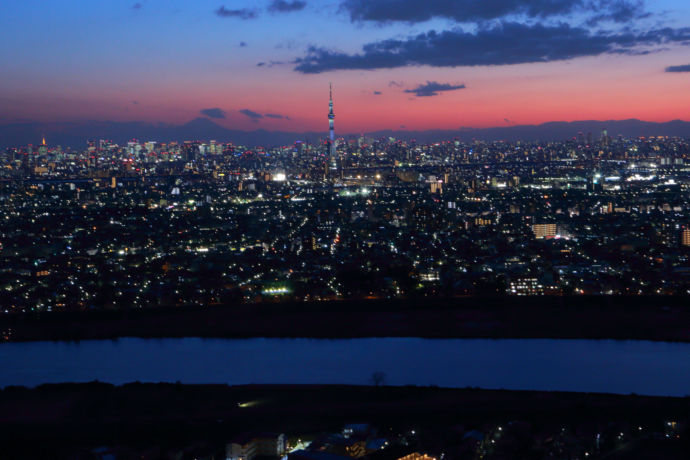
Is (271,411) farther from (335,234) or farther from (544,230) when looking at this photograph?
(544,230)

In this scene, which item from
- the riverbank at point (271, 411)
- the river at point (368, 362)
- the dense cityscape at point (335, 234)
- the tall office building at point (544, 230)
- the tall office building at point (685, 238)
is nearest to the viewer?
the riverbank at point (271, 411)

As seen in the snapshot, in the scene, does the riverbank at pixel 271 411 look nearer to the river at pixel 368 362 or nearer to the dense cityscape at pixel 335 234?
the river at pixel 368 362

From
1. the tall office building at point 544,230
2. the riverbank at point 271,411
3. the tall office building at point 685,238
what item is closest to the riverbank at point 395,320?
the riverbank at point 271,411

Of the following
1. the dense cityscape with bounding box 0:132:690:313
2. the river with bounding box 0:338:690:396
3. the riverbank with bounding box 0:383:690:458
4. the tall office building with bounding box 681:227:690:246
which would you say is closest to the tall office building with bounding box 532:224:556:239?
the dense cityscape with bounding box 0:132:690:313

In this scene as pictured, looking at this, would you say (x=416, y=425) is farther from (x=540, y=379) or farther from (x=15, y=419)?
(x=15, y=419)

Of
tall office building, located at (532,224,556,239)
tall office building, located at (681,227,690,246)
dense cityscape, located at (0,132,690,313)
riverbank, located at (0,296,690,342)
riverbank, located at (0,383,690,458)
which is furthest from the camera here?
tall office building, located at (532,224,556,239)

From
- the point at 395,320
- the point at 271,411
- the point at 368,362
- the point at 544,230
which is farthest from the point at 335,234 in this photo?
the point at 271,411

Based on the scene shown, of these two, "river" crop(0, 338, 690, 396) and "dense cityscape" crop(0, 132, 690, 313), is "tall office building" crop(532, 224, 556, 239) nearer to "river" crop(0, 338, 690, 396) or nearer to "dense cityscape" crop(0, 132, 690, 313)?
"dense cityscape" crop(0, 132, 690, 313)
